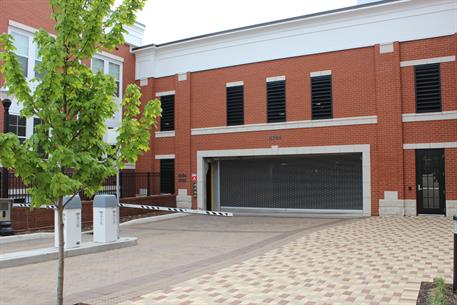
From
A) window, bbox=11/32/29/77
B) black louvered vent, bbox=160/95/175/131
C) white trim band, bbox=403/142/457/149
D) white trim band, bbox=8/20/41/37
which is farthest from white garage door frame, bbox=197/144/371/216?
white trim band, bbox=8/20/41/37

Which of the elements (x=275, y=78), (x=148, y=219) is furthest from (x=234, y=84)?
(x=148, y=219)

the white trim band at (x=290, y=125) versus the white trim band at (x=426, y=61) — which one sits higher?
the white trim band at (x=426, y=61)

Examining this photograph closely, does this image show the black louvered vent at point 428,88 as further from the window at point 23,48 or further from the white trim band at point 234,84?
the window at point 23,48

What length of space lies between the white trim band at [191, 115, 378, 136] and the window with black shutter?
89.3 inches

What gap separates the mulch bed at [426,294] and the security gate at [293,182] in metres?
13.8

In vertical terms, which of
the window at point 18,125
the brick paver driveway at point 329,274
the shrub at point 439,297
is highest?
the window at point 18,125

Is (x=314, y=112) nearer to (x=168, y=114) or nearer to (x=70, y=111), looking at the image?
(x=168, y=114)

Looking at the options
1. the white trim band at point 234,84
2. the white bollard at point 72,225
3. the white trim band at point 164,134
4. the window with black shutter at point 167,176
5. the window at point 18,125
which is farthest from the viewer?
the white trim band at point 164,134

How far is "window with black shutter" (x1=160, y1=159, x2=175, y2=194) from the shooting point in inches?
962

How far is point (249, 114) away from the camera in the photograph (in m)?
22.4

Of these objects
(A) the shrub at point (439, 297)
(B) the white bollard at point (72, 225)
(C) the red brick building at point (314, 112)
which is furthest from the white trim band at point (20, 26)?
(A) the shrub at point (439, 297)

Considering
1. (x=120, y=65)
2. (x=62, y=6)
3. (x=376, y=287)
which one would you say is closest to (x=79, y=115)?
(x=62, y=6)

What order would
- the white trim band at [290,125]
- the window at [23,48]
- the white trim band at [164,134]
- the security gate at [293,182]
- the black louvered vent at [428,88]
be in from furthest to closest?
the white trim band at [164,134] → the security gate at [293,182] → the white trim band at [290,125] → the window at [23,48] → the black louvered vent at [428,88]

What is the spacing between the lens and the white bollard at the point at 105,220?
39.0 ft
